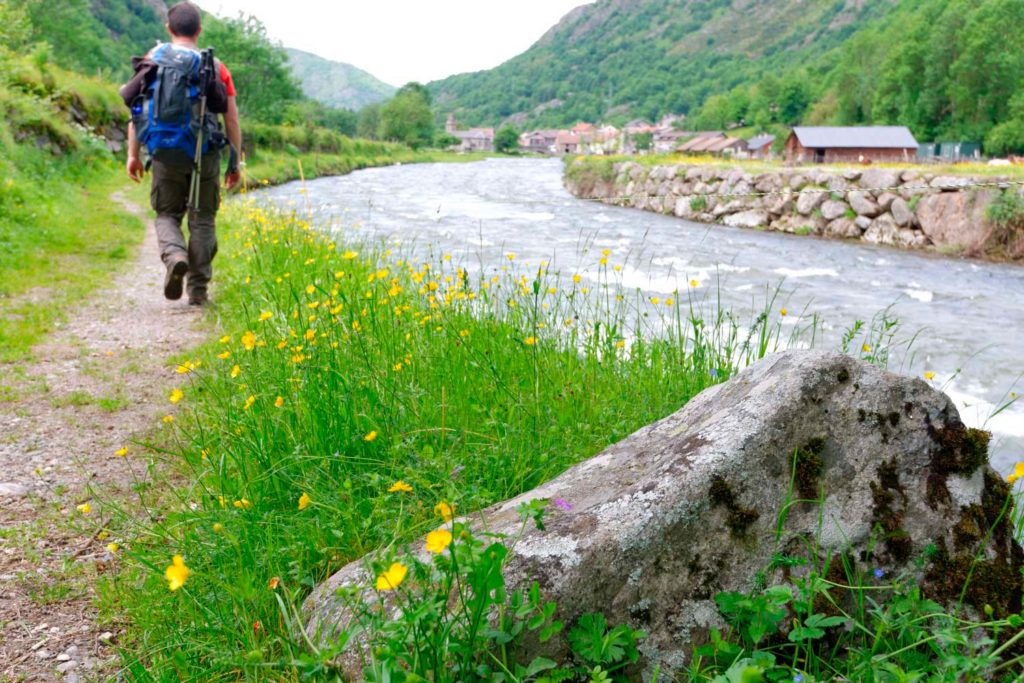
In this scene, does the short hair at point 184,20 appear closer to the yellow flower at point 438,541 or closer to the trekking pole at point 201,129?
the trekking pole at point 201,129

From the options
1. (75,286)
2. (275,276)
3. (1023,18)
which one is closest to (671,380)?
(275,276)

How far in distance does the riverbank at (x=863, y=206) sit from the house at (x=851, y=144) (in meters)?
24.1

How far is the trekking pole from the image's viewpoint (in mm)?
6133

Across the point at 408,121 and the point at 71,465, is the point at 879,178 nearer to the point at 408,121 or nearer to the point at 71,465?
the point at 71,465

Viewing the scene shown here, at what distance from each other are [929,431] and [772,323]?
6781 millimetres

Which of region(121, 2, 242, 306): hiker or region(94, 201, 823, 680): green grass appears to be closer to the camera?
region(94, 201, 823, 680): green grass

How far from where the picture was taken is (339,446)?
111 inches

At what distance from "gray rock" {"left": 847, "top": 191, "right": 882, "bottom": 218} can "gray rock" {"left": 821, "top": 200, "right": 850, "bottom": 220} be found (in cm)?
23

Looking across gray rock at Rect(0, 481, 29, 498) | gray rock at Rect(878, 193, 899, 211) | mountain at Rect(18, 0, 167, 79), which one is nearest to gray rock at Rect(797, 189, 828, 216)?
gray rock at Rect(878, 193, 899, 211)

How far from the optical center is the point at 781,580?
1993 mm

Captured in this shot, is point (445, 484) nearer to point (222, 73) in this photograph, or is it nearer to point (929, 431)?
point (929, 431)

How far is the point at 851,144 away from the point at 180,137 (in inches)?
2005

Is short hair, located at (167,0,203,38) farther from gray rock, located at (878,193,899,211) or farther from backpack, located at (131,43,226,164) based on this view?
gray rock, located at (878,193,899,211)

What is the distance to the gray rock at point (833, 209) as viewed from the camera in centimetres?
2064
